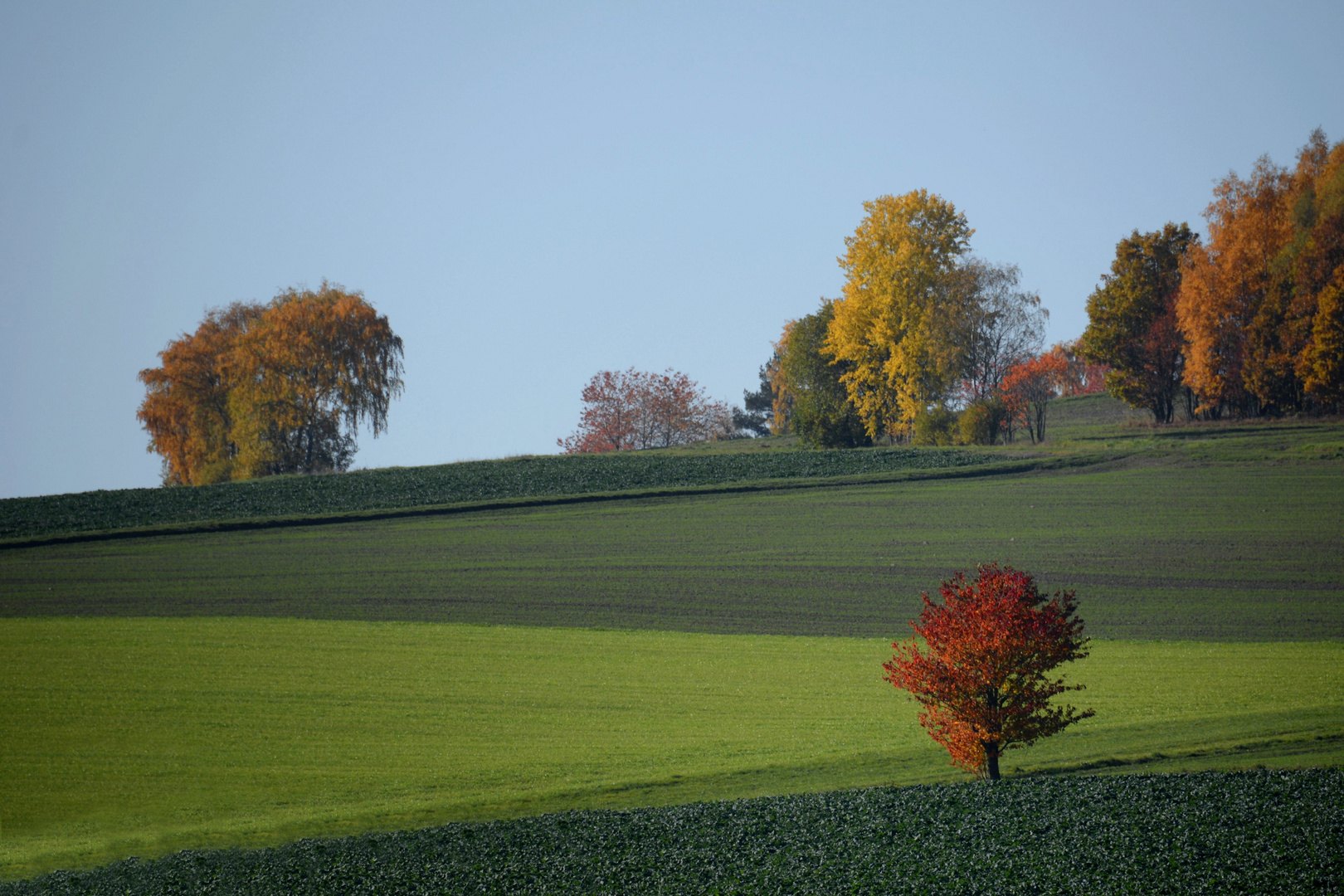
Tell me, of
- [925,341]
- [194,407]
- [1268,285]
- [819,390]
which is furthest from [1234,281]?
[194,407]

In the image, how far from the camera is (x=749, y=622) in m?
27.2

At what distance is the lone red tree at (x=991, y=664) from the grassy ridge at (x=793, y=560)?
10.7 meters

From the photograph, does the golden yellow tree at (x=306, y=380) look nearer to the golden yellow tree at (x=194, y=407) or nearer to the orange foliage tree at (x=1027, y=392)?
the golden yellow tree at (x=194, y=407)

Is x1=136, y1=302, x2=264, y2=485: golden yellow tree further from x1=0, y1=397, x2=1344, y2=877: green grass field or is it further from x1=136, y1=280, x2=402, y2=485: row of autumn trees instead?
x1=0, y1=397, x2=1344, y2=877: green grass field

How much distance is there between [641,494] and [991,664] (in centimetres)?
3068

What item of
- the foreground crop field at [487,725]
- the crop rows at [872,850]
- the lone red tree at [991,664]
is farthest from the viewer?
the foreground crop field at [487,725]

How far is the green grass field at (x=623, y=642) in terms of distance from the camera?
52.3ft

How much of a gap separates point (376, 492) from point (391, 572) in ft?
41.8

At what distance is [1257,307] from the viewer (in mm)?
50625

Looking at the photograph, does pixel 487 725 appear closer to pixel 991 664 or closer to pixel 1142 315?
pixel 991 664

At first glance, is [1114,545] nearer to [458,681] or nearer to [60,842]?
[458,681]

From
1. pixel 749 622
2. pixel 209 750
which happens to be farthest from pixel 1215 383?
pixel 209 750

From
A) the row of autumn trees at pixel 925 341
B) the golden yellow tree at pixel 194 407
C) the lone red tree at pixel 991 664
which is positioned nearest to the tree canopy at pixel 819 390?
the row of autumn trees at pixel 925 341

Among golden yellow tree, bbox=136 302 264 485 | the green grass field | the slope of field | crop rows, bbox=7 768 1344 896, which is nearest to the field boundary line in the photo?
the green grass field
